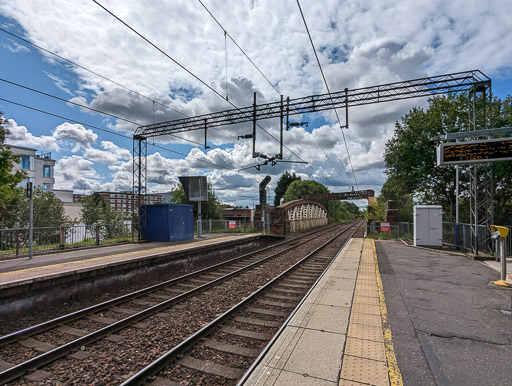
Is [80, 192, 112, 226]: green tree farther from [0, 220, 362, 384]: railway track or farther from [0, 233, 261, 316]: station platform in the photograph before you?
[0, 220, 362, 384]: railway track

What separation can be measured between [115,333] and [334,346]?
4184 millimetres

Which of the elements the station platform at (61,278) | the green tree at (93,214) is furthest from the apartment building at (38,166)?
the station platform at (61,278)

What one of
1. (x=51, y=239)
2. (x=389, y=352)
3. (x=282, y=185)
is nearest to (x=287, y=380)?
(x=389, y=352)

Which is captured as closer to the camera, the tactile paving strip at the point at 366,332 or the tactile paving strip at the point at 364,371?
the tactile paving strip at the point at 364,371

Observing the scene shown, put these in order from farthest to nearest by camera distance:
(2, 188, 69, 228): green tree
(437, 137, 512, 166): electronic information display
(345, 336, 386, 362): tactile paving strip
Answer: (2, 188, 69, 228): green tree
(437, 137, 512, 166): electronic information display
(345, 336, 386, 362): tactile paving strip

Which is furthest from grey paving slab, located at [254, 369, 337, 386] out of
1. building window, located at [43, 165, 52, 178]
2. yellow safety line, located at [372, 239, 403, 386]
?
building window, located at [43, 165, 52, 178]

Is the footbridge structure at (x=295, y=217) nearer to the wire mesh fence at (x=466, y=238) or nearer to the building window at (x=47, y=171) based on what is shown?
the wire mesh fence at (x=466, y=238)

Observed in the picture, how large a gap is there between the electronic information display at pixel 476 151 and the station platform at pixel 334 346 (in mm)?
7793

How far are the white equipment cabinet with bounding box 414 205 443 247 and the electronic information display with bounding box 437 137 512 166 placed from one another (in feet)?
19.7

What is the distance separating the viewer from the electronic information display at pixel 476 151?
10664 millimetres

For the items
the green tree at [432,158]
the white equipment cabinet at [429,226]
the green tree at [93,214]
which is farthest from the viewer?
the green tree at [93,214]

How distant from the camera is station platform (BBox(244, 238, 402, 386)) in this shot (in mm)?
3527

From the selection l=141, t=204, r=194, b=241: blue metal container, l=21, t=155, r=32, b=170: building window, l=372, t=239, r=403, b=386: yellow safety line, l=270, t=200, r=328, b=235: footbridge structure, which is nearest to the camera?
l=372, t=239, r=403, b=386: yellow safety line

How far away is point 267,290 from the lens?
8547mm
